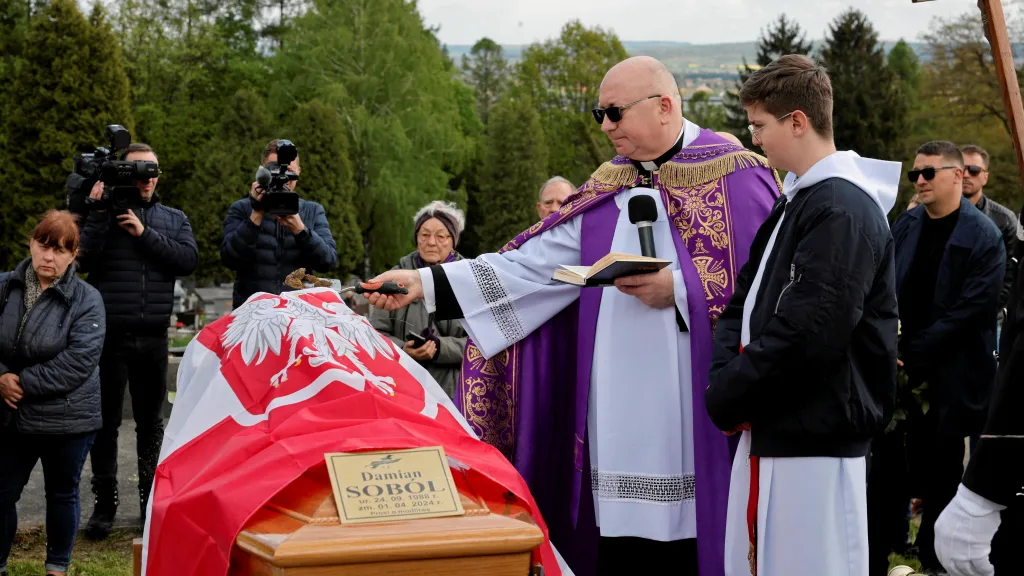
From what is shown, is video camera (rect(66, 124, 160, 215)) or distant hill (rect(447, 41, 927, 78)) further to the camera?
distant hill (rect(447, 41, 927, 78))

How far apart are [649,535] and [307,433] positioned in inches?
53.6

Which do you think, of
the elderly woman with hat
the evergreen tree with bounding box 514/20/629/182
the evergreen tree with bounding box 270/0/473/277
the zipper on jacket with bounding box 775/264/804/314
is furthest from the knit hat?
the evergreen tree with bounding box 514/20/629/182

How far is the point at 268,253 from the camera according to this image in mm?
6711

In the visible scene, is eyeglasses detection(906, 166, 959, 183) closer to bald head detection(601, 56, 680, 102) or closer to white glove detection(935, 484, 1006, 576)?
bald head detection(601, 56, 680, 102)

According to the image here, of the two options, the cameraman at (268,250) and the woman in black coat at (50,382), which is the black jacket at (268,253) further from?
the woman in black coat at (50,382)

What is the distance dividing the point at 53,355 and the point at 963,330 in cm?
463

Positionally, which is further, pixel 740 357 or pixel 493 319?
pixel 493 319

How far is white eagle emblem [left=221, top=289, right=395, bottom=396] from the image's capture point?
3.79m

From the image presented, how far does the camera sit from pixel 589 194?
4.53 metres

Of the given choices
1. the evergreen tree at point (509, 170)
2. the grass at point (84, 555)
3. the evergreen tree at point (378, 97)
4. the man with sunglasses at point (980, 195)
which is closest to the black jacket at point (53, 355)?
the grass at point (84, 555)

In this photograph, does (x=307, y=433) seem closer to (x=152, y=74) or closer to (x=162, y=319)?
(x=162, y=319)

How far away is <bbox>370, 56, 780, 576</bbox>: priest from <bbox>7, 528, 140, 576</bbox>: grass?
94.0 inches

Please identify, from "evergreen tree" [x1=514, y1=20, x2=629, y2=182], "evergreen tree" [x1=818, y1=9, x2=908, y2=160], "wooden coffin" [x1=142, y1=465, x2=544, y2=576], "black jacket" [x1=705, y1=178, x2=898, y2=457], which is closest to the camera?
"wooden coffin" [x1=142, y1=465, x2=544, y2=576]

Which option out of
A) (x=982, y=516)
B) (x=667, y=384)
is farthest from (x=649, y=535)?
(x=982, y=516)
